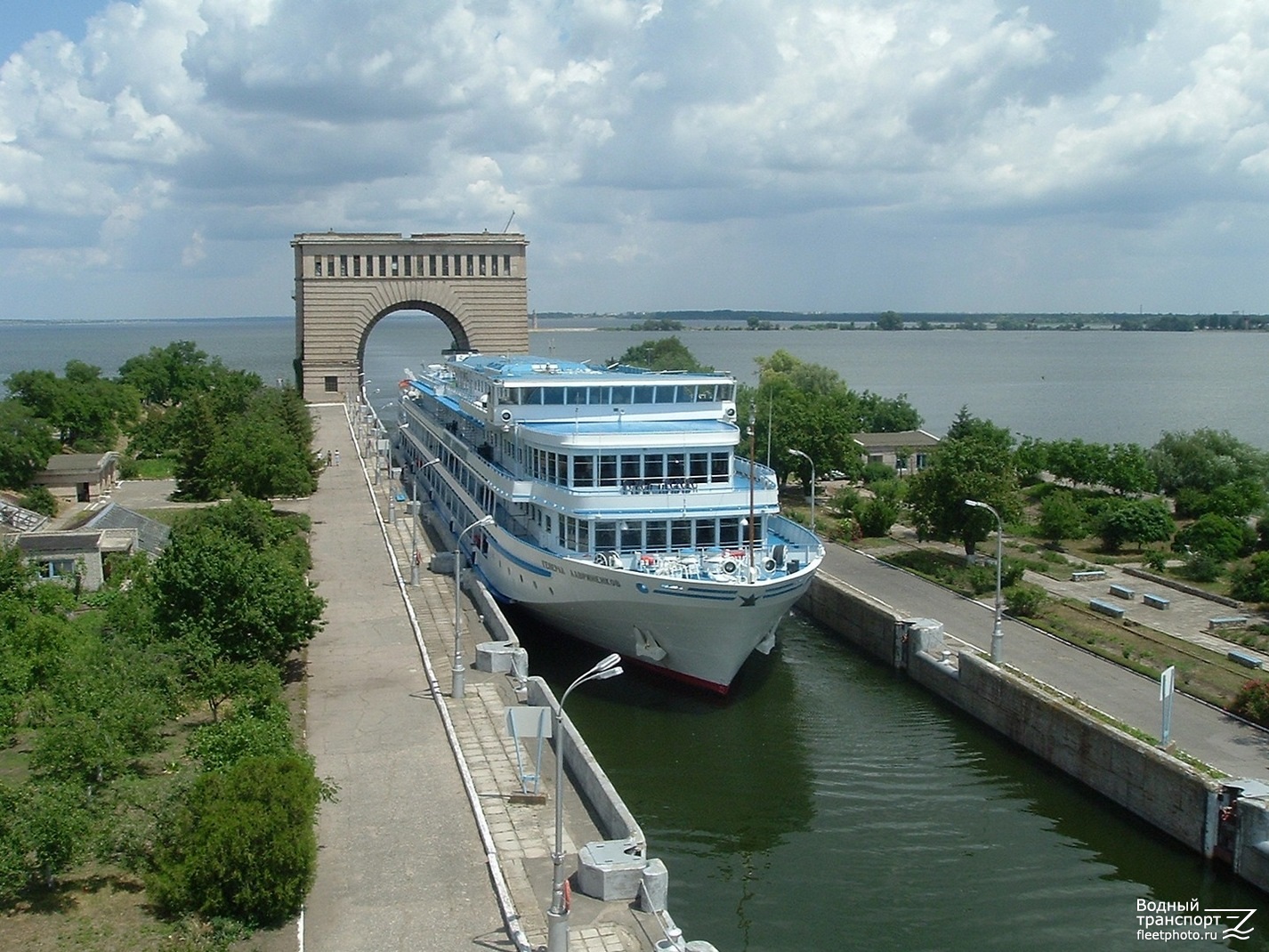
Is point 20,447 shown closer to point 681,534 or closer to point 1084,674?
point 681,534

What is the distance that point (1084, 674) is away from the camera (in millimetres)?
23875

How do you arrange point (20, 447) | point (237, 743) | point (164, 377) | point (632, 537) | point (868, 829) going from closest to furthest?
point (237, 743) < point (868, 829) < point (632, 537) < point (20, 447) < point (164, 377)

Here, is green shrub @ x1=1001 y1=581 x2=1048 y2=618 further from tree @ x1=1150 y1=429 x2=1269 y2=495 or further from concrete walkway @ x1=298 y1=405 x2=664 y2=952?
tree @ x1=1150 y1=429 x2=1269 y2=495

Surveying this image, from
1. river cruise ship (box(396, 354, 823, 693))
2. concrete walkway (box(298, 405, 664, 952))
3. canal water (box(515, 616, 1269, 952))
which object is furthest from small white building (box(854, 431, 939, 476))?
concrete walkway (box(298, 405, 664, 952))

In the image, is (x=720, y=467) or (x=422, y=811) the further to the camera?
(x=720, y=467)

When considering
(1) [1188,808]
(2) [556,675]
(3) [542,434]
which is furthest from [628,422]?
(1) [1188,808]

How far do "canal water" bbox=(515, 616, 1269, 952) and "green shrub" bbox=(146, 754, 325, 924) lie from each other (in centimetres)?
563

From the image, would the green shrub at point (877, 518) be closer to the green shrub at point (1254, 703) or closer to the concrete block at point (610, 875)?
the green shrub at point (1254, 703)

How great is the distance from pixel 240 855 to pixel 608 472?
48.6 ft

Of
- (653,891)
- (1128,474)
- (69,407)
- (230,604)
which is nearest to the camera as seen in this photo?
(653,891)

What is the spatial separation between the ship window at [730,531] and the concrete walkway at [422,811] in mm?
5856

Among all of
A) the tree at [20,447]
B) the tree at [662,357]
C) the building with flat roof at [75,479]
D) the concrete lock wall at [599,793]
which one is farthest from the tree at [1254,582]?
the tree at [662,357]

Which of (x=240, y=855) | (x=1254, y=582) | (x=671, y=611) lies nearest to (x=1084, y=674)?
(x=671, y=611)

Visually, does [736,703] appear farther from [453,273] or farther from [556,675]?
[453,273]
